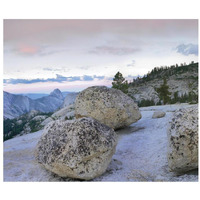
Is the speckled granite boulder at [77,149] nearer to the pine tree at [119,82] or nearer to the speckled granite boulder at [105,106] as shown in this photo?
the speckled granite boulder at [105,106]

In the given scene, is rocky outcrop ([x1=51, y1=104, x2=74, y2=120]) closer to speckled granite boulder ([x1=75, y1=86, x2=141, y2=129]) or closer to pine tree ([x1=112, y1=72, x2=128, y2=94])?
pine tree ([x1=112, y1=72, x2=128, y2=94])

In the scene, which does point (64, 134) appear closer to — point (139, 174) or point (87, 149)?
point (87, 149)

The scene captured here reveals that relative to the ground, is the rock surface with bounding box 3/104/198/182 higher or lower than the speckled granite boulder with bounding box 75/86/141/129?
lower

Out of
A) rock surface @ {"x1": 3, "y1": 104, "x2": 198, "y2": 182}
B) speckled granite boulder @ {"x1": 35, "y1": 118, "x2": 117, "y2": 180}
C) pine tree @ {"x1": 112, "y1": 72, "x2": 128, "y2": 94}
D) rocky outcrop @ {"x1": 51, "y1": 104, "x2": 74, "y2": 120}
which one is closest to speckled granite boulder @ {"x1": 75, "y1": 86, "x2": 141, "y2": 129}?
rock surface @ {"x1": 3, "y1": 104, "x2": 198, "y2": 182}

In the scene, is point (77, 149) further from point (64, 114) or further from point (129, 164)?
point (64, 114)

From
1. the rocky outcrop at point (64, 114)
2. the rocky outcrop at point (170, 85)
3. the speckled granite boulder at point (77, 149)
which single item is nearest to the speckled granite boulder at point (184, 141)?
the speckled granite boulder at point (77, 149)

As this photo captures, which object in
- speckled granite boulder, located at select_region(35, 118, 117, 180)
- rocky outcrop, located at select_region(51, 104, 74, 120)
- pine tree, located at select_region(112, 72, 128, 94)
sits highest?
pine tree, located at select_region(112, 72, 128, 94)
